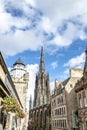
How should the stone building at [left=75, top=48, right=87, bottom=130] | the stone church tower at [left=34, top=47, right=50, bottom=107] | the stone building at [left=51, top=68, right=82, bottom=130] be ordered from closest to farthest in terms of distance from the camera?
the stone building at [left=75, top=48, right=87, bottom=130] < the stone building at [left=51, top=68, right=82, bottom=130] < the stone church tower at [left=34, top=47, right=50, bottom=107]

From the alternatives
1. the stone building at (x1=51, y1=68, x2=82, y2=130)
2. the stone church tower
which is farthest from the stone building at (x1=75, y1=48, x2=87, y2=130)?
the stone church tower

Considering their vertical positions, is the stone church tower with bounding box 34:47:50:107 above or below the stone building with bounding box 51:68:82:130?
above

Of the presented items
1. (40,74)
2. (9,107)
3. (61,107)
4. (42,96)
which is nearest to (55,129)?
(61,107)

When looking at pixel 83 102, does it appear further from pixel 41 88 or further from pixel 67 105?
pixel 41 88

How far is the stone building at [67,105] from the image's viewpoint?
1930 inches

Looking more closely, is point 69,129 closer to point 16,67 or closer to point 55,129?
point 55,129

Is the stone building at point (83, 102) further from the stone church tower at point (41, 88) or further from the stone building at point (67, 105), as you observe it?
the stone church tower at point (41, 88)

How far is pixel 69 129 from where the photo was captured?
1918 inches

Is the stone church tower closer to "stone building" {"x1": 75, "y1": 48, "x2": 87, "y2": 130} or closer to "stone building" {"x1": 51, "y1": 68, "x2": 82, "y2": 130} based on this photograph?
"stone building" {"x1": 51, "y1": 68, "x2": 82, "y2": 130}

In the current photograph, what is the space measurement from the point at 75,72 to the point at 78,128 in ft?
55.7

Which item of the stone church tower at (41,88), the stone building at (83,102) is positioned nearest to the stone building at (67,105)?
the stone building at (83,102)

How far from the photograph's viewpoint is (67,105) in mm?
50750

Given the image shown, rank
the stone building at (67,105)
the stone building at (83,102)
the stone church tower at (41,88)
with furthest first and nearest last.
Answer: the stone church tower at (41,88) → the stone building at (67,105) → the stone building at (83,102)

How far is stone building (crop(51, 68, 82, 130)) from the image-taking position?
4901cm
